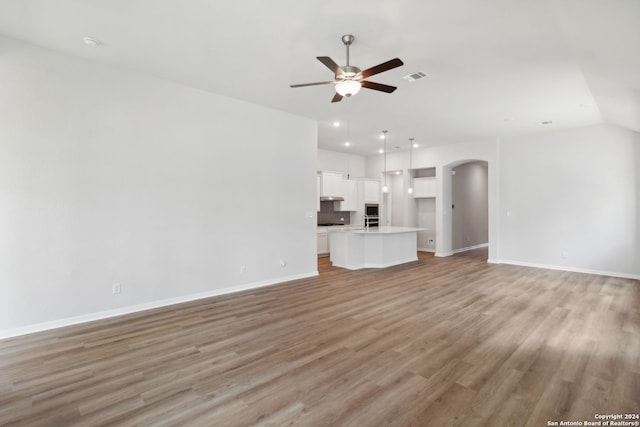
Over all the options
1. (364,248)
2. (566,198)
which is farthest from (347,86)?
(566,198)

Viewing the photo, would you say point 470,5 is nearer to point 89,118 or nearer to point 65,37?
point 65,37

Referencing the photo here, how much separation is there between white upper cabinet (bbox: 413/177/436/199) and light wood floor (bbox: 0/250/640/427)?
5.34 m

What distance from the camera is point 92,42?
11.0 feet

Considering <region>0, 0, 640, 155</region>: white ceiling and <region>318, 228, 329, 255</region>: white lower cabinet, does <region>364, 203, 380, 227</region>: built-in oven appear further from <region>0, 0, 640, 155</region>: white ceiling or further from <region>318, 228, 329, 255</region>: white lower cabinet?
<region>0, 0, 640, 155</region>: white ceiling

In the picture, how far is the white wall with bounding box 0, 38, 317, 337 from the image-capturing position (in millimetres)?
3357

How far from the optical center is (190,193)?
180 inches

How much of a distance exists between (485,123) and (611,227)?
3375 mm

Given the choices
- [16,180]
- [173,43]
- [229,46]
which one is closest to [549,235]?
[229,46]

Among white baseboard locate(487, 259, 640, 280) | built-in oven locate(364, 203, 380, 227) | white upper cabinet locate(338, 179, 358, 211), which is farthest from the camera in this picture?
built-in oven locate(364, 203, 380, 227)

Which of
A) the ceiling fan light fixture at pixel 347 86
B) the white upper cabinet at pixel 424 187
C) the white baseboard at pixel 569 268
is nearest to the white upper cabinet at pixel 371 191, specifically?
the white upper cabinet at pixel 424 187

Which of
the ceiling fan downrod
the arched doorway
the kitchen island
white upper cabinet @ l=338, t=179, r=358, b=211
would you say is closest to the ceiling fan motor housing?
the ceiling fan downrod

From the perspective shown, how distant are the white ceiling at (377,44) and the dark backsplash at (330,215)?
434 centimetres

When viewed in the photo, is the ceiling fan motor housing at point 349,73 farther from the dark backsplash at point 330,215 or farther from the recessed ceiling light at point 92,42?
the dark backsplash at point 330,215

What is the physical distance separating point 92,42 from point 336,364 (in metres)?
4.30
